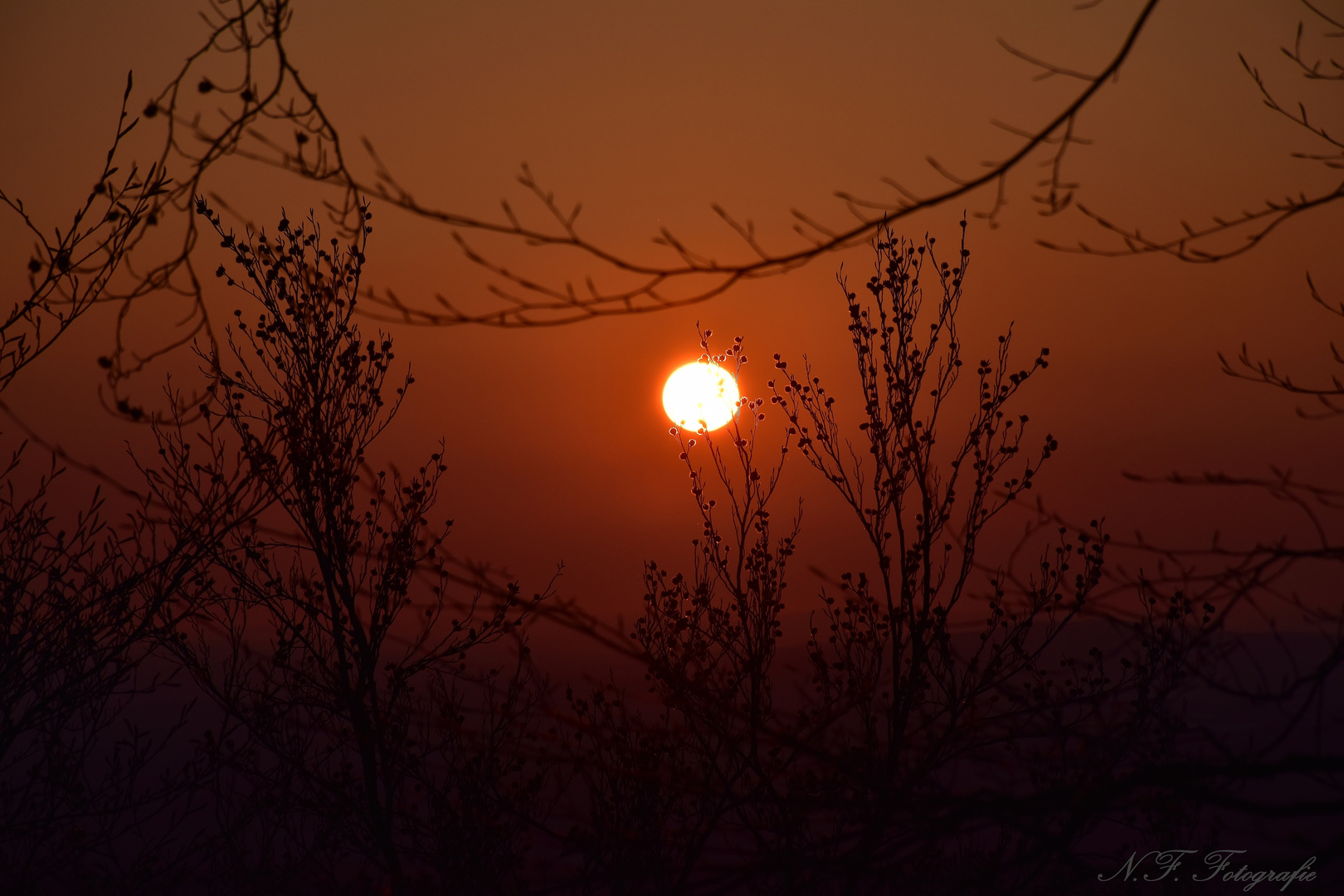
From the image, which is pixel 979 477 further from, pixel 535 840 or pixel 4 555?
pixel 4 555

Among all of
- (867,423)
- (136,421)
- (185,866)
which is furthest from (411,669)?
(136,421)

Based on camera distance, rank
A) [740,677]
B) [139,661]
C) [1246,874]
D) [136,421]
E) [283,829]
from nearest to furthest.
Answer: [136,421] → [1246,874] → [139,661] → [740,677] → [283,829]

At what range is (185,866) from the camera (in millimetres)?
6723

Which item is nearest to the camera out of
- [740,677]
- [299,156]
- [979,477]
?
[299,156]

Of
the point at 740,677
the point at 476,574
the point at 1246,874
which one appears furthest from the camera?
the point at 740,677

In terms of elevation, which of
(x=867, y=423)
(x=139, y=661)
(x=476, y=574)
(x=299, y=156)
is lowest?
(x=476, y=574)

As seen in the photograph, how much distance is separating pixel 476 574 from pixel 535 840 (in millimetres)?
5893

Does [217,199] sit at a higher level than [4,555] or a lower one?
lower

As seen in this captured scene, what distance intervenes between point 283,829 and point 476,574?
7.13m

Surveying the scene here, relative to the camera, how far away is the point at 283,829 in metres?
7.78

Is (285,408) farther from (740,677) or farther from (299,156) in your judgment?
(299,156)

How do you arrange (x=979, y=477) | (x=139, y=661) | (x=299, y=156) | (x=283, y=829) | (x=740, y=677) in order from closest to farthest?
(x=299, y=156) → (x=139, y=661) → (x=979, y=477) → (x=740, y=677) → (x=283, y=829)

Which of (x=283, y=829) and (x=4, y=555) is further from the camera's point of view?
(x=283, y=829)

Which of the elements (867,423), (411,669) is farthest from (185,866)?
(867,423)
